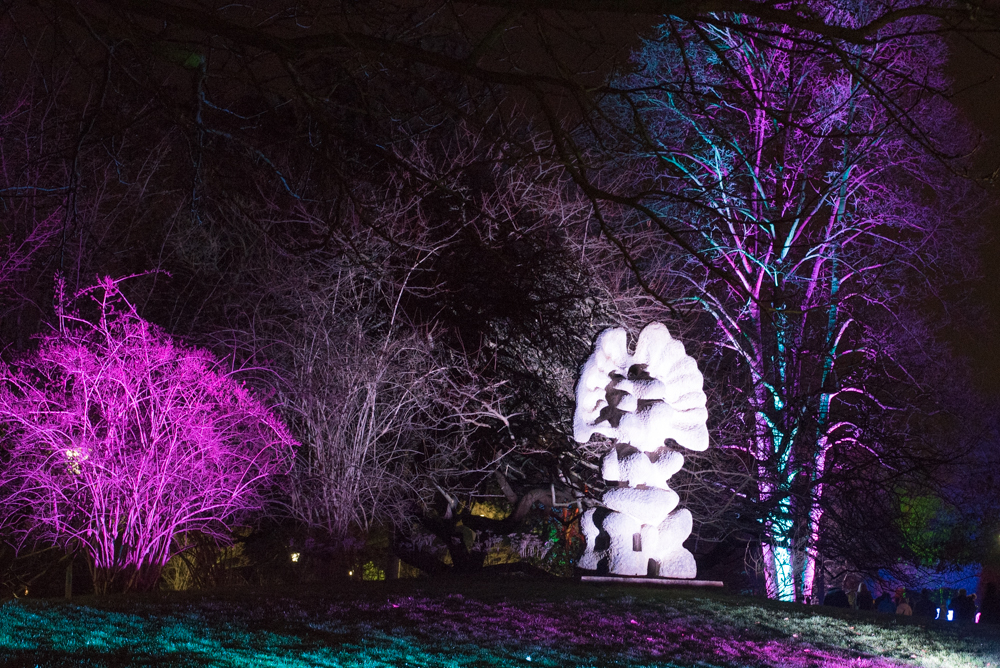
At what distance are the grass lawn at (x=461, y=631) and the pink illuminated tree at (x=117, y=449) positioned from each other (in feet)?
6.17

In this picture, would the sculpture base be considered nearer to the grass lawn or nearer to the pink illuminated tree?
the grass lawn

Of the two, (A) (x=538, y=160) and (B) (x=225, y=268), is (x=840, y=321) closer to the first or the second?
(A) (x=538, y=160)

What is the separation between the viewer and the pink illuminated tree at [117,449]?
370 inches

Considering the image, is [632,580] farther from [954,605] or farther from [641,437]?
[954,605]

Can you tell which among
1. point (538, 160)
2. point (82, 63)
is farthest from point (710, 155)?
point (82, 63)

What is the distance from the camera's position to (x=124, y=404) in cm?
952

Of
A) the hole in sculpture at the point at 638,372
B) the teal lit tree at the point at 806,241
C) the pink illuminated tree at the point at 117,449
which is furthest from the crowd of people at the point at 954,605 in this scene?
the pink illuminated tree at the point at 117,449

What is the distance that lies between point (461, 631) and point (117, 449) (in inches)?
180

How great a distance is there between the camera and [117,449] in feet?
30.9

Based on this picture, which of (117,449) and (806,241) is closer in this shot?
(117,449)

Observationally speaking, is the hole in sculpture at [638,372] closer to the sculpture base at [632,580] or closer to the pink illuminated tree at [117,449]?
the sculpture base at [632,580]

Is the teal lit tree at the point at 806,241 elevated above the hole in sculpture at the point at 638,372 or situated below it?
above

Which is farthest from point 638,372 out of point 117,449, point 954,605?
point 954,605

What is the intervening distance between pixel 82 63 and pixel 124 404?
5.14 meters
